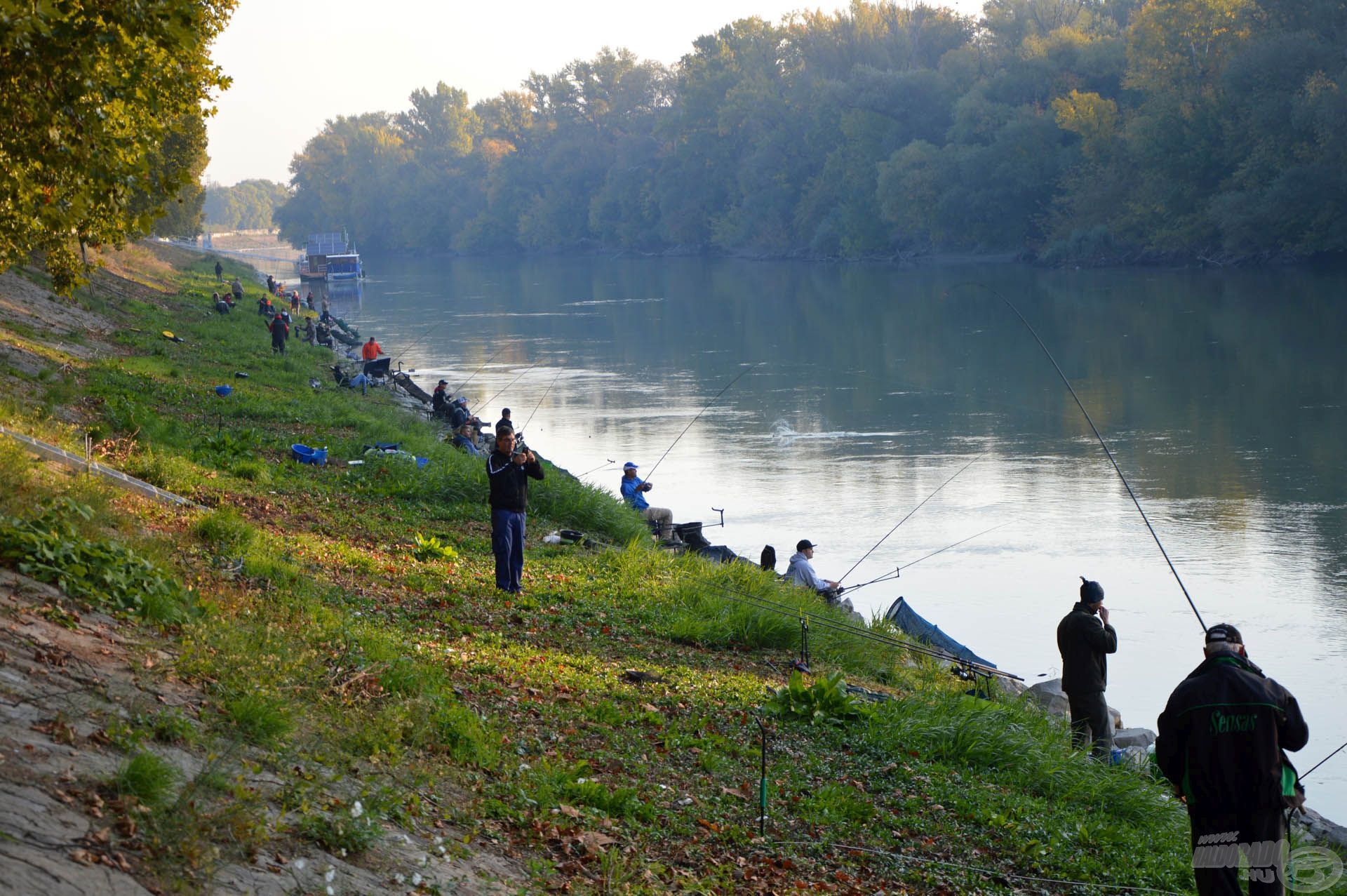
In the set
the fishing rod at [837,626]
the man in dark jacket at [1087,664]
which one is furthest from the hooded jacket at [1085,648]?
the fishing rod at [837,626]

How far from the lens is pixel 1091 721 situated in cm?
909

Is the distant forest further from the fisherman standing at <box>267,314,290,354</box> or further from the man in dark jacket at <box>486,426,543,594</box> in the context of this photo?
the man in dark jacket at <box>486,426,543,594</box>

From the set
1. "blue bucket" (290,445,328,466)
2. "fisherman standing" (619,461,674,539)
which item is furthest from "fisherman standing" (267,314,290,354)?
"blue bucket" (290,445,328,466)

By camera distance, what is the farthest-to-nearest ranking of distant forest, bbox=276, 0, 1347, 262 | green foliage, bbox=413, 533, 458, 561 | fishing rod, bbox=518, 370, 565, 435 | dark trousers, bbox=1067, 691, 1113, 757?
distant forest, bbox=276, 0, 1347, 262 → fishing rod, bbox=518, 370, 565, 435 → green foliage, bbox=413, 533, 458, 561 → dark trousers, bbox=1067, 691, 1113, 757

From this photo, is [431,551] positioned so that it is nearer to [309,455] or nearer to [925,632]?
[309,455]

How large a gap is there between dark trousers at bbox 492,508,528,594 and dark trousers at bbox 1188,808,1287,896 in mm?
5992

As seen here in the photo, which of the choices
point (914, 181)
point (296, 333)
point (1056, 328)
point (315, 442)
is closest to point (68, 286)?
point (315, 442)

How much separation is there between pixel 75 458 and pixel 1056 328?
3440 centimetres

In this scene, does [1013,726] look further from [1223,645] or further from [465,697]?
[465,697]

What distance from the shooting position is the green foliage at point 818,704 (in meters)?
8.45

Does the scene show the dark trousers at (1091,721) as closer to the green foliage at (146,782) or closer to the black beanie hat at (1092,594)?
the black beanie hat at (1092,594)

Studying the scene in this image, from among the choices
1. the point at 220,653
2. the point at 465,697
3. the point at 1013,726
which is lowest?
the point at 1013,726

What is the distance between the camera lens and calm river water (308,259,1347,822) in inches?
554

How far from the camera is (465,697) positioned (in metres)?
7.39
